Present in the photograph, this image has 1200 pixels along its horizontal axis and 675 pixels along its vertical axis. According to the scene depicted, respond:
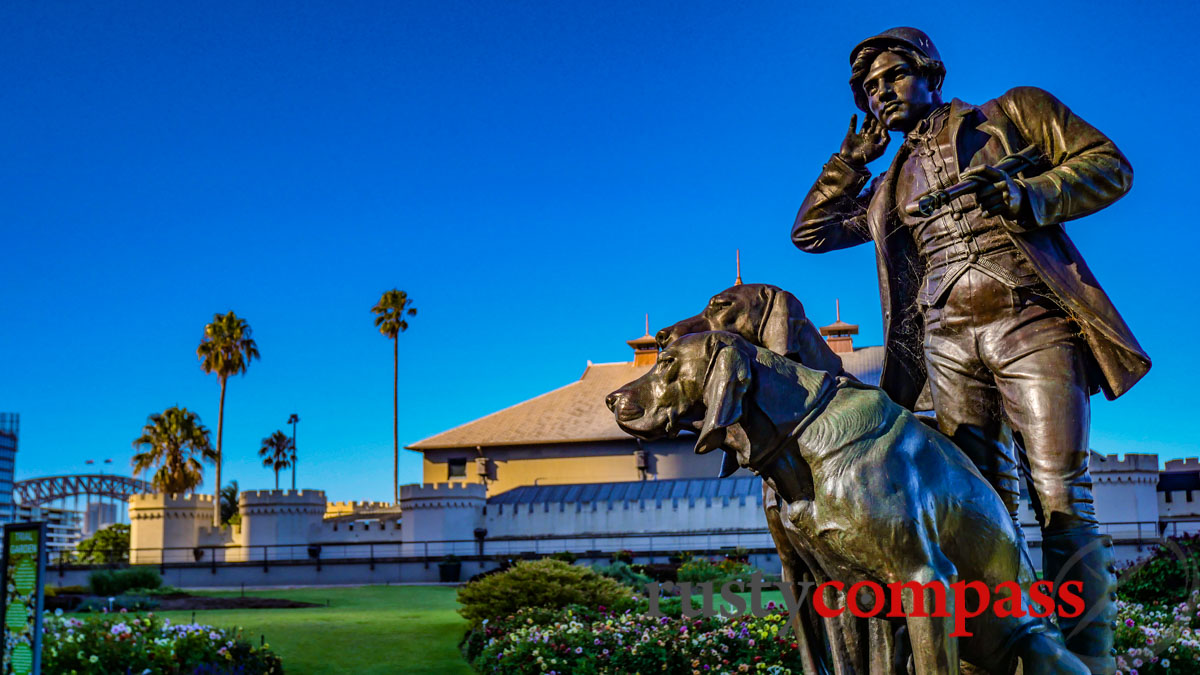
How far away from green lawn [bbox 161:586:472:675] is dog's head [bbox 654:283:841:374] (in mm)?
10800

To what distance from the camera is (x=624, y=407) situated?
323 cm

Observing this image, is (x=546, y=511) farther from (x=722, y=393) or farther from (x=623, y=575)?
(x=722, y=393)

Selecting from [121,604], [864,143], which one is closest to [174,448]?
[121,604]

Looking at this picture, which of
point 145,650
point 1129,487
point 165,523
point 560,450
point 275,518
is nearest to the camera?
point 145,650

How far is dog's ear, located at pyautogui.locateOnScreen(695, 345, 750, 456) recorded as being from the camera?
10.0 feet

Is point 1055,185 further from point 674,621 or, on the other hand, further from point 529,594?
point 529,594

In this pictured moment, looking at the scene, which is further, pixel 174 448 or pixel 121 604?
pixel 174 448

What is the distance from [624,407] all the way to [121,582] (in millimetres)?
32731

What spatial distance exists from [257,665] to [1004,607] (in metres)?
10.8

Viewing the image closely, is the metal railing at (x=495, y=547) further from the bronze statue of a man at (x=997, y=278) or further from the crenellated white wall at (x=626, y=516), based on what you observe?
the bronze statue of a man at (x=997, y=278)

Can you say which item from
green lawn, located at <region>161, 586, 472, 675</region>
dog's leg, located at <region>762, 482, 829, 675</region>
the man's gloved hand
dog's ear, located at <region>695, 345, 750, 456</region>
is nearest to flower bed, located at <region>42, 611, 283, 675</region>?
green lawn, located at <region>161, 586, 472, 675</region>

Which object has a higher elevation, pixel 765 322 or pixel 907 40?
pixel 907 40

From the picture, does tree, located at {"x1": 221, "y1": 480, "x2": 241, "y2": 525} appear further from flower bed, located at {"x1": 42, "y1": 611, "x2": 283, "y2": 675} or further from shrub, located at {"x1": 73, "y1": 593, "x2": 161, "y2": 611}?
flower bed, located at {"x1": 42, "y1": 611, "x2": 283, "y2": 675}

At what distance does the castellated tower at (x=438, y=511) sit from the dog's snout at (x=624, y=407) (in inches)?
1514
